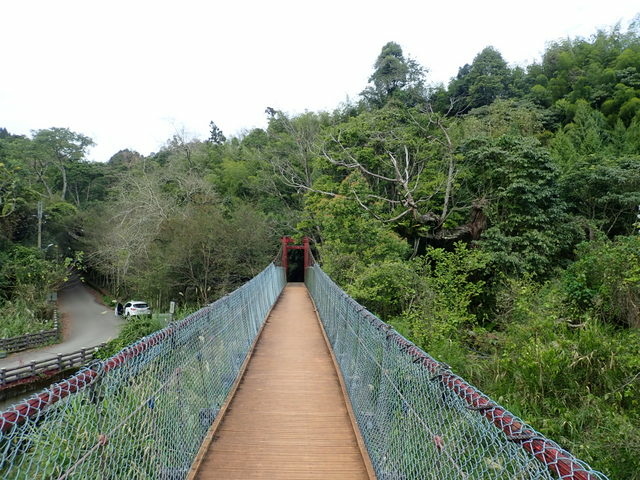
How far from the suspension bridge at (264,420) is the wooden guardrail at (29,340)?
1365 centimetres

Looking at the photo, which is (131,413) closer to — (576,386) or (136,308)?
(576,386)

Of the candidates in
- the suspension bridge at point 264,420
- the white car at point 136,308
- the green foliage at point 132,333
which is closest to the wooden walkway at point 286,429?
the suspension bridge at point 264,420

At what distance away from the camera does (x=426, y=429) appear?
2096 mm

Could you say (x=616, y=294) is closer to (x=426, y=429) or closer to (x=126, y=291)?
(x=426, y=429)

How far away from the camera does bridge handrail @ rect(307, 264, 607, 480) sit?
1372mm

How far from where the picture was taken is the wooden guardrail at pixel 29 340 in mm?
14035

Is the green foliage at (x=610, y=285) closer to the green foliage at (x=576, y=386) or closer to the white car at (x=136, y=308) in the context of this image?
the green foliage at (x=576, y=386)

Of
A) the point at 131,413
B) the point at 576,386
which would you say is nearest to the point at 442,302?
the point at 576,386

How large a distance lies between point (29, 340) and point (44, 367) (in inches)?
181

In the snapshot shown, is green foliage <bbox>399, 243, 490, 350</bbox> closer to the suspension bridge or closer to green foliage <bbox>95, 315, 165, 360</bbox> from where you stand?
the suspension bridge

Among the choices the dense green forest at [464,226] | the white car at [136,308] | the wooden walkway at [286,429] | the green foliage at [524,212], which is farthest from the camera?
the white car at [136,308]

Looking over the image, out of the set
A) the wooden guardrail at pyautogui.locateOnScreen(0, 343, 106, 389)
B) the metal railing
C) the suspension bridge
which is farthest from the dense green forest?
the wooden guardrail at pyautogui.locateOnScreen(0, 343, 106, 389)

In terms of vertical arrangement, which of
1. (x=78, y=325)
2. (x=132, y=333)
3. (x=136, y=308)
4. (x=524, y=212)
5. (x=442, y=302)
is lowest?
(x=78, y=325)

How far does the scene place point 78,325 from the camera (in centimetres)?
1984
